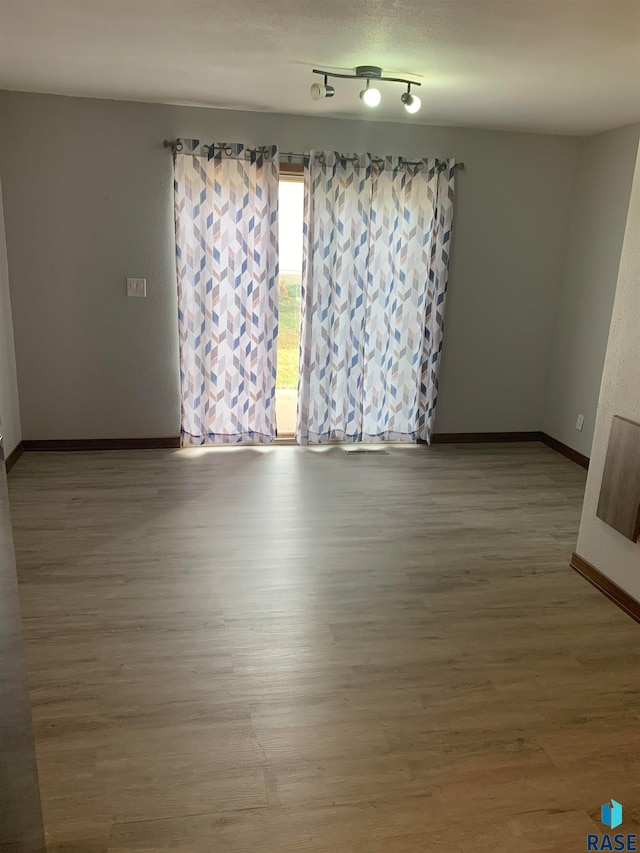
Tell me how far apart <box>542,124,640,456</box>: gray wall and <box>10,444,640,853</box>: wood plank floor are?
44.8 inches

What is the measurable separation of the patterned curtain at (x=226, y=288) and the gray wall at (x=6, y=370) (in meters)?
1.15

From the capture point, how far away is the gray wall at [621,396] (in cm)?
278

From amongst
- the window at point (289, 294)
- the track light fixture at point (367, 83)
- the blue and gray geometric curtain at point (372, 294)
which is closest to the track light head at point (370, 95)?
the track light fixture at point (367, 83)

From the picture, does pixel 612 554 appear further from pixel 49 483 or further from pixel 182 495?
pixel 49 483

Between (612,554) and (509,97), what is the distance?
2.62 m

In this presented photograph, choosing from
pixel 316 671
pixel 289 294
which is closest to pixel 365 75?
pixel 289 294

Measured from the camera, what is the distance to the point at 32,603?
2744 mm

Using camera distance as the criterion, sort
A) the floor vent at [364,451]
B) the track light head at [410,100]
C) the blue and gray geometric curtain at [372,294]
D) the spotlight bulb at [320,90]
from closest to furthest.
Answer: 1. the spotlight bulb at [320,90]
2. the track light head at [410,100]
3. the blue and gray geometric curtain at [372,294]
4. the floor vent at [364,451]

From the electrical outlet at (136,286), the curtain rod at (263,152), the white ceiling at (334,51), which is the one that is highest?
the white ceiling at (334,51)

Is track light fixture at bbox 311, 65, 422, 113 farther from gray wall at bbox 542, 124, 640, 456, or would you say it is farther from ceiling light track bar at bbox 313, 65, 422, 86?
gray wall at bbox 542, 124, 640, 456

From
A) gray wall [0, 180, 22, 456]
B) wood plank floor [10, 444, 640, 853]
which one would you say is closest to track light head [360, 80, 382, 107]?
wood plank floor [10, 444, 640, 853]

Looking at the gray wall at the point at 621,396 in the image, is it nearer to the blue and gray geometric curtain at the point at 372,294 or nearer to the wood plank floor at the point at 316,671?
the wood plank floor at the point at 316,671

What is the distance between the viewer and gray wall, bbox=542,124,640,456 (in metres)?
4.41

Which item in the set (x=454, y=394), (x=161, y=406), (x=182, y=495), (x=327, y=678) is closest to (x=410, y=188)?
(x=454, y=394)
